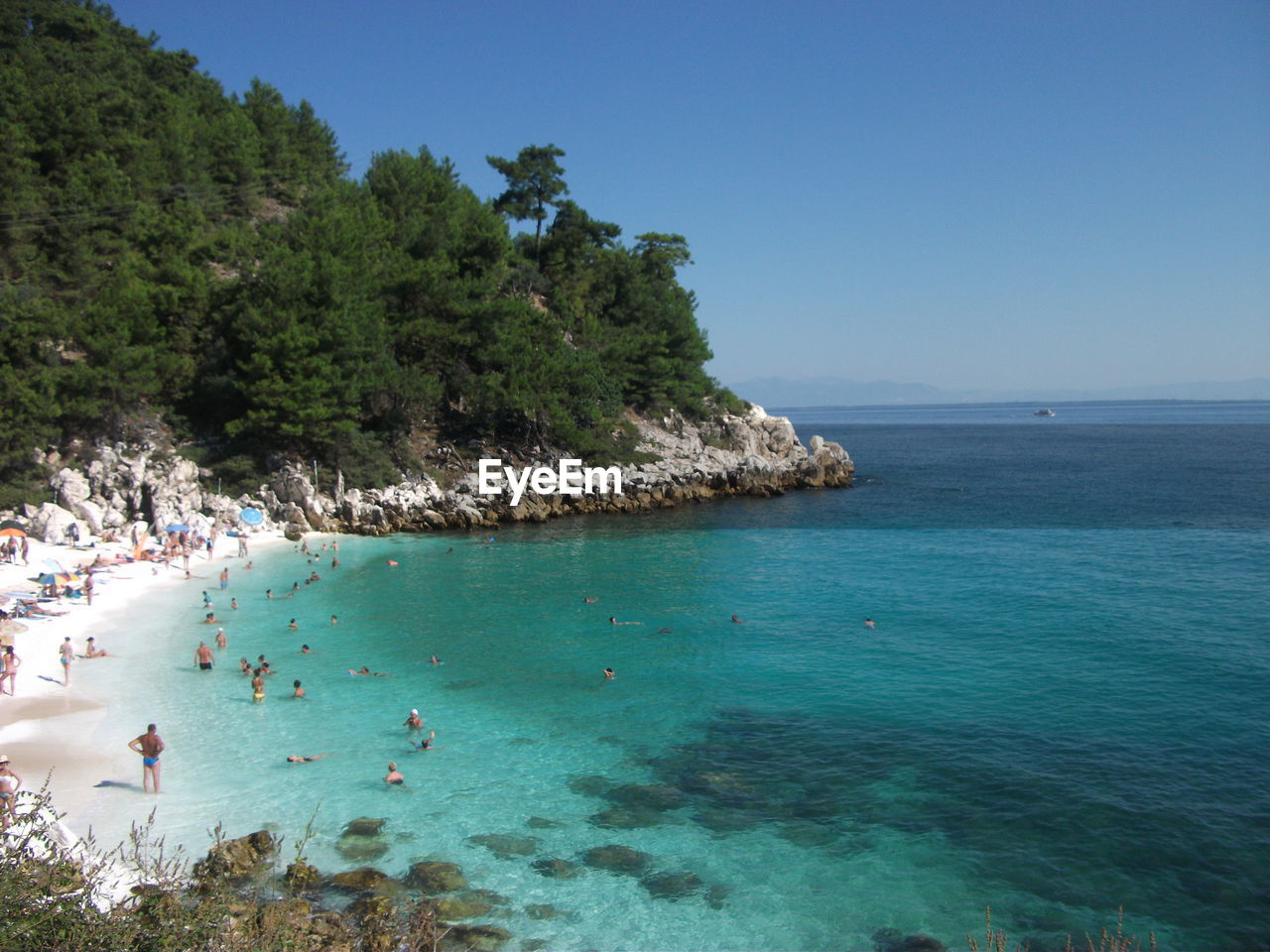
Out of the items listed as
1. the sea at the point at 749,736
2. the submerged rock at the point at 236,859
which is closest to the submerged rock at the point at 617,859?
the sea at the point at 749,736

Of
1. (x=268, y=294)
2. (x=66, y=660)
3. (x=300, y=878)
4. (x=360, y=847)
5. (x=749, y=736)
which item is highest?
(x=268, y=294)

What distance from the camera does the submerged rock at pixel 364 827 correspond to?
1416 cm

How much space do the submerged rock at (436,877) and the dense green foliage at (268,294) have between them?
30771 mm

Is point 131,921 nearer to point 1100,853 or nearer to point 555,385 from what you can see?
point 1100,853

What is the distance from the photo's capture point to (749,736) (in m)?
18.5

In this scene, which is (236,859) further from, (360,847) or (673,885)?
(673,885)

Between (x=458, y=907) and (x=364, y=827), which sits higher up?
(x=364, y=827)

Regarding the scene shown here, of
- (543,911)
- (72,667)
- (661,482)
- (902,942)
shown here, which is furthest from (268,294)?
(902,942)

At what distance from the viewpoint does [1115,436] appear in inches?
5212

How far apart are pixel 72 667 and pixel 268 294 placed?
2480 cm

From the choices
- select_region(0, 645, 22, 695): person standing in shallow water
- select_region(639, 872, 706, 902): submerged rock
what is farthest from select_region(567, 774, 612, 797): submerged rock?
select_region(0, 645, 22, 695): person standing in shallow water

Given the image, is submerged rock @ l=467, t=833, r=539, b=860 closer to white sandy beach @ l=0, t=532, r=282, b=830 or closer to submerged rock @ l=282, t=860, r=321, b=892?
submerged rock @ l=282, t=860, r=321, b=892

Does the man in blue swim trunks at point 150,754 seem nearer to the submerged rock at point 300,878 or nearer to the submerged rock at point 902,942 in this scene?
the submerged rock at point 300,878

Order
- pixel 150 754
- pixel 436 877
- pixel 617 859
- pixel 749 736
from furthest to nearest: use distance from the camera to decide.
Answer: pixel 749 736 → pixel 150 754 → pixel 617 859 → pixel 436 877
